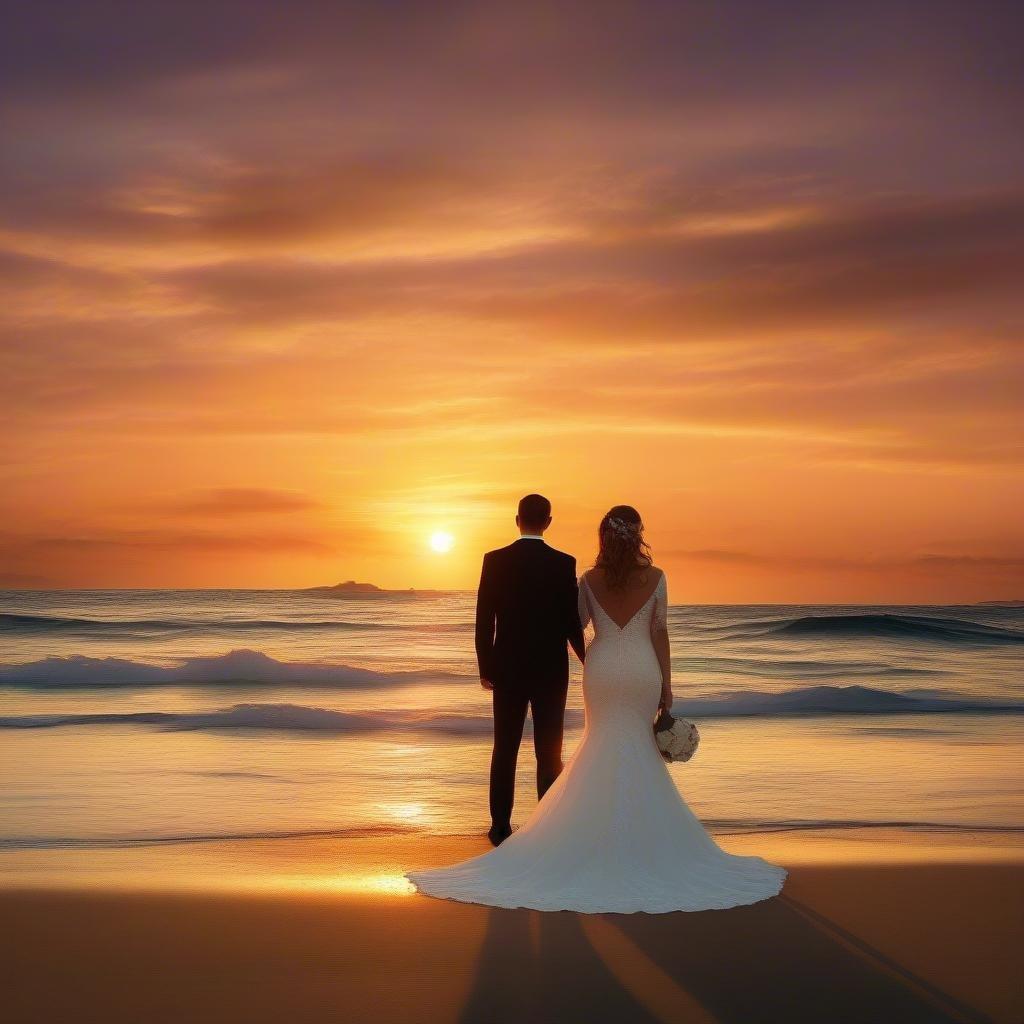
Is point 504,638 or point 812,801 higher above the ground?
point 504,638

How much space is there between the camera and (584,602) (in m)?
6.49

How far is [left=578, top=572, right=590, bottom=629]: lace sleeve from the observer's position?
647cm

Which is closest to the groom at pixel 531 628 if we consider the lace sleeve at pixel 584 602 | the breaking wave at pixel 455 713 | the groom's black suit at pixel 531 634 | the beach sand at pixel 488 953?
the groom's black suit at pixel 531 634

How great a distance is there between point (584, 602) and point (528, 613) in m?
0.80

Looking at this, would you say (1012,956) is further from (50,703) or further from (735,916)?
(50,703)

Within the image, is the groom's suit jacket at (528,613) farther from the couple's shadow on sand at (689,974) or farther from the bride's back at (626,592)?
the couple's shadow on sand at (689,974)

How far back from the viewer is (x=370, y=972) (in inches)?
193

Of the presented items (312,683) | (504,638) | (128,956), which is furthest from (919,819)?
(312,683)

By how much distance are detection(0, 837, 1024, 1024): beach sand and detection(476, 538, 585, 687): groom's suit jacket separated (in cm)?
143

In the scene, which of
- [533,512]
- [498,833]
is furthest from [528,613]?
[498,833]

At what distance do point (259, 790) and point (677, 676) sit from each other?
61.5 ft

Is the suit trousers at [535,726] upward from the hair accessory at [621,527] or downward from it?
downward

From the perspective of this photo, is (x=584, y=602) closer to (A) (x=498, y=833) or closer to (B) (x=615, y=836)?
(B) (x=615, y=836)

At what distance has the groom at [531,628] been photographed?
7.20 meters
